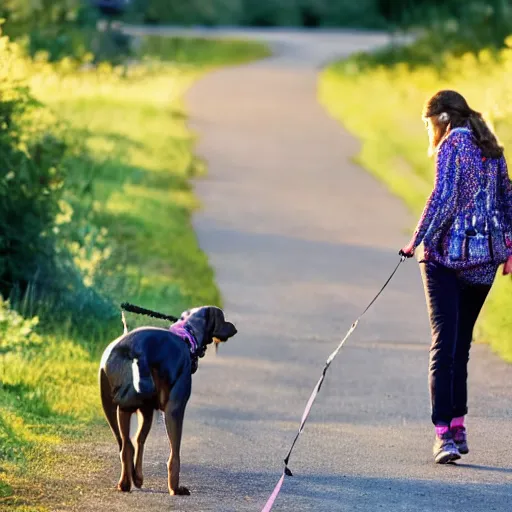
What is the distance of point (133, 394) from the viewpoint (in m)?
6.17

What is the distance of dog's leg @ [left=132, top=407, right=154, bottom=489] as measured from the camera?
638 centimetres

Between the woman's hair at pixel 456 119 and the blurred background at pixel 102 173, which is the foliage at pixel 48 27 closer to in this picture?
the blurred background at pixel 102 173

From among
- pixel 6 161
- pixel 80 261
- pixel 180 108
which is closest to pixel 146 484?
pixel 6 161

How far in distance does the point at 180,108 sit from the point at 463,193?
19.4 meters

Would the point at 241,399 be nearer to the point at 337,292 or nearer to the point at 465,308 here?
the point at 465,308

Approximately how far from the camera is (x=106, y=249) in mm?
11836

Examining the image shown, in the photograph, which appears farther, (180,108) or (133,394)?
(180,108)

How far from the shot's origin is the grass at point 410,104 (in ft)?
35.5

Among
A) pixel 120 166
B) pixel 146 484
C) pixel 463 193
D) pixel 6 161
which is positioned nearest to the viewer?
pixel 146 484

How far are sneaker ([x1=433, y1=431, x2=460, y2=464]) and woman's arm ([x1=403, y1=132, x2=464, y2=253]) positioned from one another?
0.86 meters

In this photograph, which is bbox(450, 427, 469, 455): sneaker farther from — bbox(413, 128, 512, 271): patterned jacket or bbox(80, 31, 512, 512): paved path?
bbox(413, 128, 512, 271): patterned jacket

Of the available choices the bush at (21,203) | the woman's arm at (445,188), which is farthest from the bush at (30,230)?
the woman's arm at (445,188)

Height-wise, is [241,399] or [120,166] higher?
[120,166]

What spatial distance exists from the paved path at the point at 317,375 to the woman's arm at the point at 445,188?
1.07 meters
